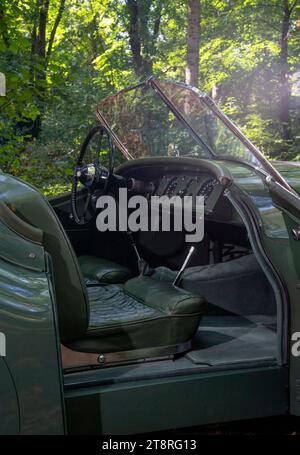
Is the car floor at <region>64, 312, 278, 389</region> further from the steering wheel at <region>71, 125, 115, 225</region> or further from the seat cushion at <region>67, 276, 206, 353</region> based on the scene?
the steering wheel at <region>71, 125, 115, 225</region>

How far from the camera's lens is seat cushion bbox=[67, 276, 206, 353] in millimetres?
2471

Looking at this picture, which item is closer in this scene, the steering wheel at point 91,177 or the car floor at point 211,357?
the car floor at point 211,357

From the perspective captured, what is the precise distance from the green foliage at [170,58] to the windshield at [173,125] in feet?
18.5

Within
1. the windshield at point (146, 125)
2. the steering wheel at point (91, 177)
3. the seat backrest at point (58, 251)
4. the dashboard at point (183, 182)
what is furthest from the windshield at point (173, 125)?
the seat backrest at point (58, 251)

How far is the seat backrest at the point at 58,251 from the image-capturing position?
84.8 inches

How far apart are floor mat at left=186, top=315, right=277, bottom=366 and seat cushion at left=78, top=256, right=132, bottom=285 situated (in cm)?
69

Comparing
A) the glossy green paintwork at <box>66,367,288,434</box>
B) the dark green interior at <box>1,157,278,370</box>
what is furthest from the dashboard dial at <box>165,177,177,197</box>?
the glossy green paintwork at <box>66,367,288,434</box>

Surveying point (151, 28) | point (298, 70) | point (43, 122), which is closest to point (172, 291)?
point (43, 122)

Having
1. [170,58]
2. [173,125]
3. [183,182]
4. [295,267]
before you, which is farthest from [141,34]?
[295,267]

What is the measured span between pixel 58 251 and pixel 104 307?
798mm

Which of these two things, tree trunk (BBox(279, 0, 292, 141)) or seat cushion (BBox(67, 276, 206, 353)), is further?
tree trunk (BBox(279, 0, 292, 141))

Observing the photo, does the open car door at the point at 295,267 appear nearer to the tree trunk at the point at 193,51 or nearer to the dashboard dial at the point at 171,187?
the dashboard dial at the point at 171,187

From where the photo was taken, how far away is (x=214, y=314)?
3547mm

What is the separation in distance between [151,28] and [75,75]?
38.8 ft
